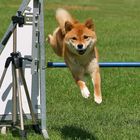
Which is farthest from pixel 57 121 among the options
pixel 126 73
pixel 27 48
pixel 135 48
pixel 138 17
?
pixel 138 17

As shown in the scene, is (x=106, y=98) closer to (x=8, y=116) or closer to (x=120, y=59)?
(x=8, y=116)

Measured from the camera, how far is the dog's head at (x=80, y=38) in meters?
6.84

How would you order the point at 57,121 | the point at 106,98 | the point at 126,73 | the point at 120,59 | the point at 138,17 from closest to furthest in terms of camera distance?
the point at 57,121 < the point at 106,98 < the point at 126,73 < the point at 120,59 < the point at 138,17

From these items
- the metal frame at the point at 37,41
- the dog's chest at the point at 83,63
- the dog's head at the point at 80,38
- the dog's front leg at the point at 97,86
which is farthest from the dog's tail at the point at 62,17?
the dog's front leg at the point at 97,86

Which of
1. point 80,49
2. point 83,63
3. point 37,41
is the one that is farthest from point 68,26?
point 37,41

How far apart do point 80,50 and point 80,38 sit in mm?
136

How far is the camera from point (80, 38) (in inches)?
270

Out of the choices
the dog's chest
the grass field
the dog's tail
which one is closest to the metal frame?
the dog's tail

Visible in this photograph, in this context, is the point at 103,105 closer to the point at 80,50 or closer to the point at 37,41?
the point at 37,41

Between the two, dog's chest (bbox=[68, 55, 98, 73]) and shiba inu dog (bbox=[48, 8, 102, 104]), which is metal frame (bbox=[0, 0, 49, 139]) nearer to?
shiba inu dog (bbox=[48, 8, 102, 104])

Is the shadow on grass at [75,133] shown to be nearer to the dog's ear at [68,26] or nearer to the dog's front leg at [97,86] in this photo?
the dog's front leg at [97,86]

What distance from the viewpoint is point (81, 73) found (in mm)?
7152

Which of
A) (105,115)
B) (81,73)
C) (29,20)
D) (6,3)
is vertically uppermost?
(29,20)

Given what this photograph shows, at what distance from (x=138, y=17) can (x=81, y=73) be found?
70.2ft
